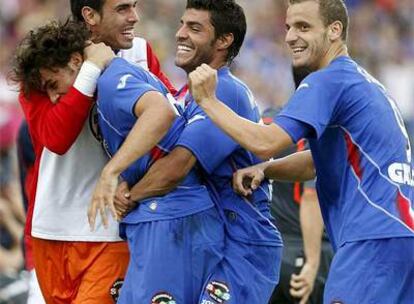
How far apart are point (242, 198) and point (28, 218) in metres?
1.38

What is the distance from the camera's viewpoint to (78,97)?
7.68m

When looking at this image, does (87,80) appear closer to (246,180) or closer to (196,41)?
(196,41)

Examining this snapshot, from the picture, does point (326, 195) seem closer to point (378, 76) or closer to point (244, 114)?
point (244, 114)

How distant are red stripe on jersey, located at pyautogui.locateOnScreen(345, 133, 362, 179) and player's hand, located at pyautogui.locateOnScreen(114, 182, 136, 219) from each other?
4.15 feet

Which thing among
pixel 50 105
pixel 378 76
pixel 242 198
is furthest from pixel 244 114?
pixel 378 76

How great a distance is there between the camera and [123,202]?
7750mm

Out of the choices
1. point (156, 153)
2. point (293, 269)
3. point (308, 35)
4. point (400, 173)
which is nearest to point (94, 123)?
point (156, 153)

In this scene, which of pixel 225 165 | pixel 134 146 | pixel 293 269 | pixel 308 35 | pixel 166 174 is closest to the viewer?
pixel 134 146

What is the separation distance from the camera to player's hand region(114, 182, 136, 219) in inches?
305

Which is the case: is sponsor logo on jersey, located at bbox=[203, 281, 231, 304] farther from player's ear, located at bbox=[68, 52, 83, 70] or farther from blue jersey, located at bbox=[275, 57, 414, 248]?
player's ear, located at bbox=[68, 52, 83, 70]

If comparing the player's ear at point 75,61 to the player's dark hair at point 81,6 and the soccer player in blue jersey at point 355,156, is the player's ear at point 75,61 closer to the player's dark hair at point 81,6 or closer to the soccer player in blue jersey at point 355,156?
the player's dark hair at point 81,6

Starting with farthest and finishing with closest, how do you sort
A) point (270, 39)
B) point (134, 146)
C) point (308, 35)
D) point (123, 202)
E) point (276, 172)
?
point (270, 39) < point (276, 172) < point (123, 202) < point (308, 35) < point (134, 146)

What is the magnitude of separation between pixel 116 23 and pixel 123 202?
3.67 ft

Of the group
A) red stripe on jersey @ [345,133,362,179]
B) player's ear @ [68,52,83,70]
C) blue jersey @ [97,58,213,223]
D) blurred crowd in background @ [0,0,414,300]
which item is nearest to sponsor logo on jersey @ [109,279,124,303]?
blue jersey @ [97,58,213,223]
